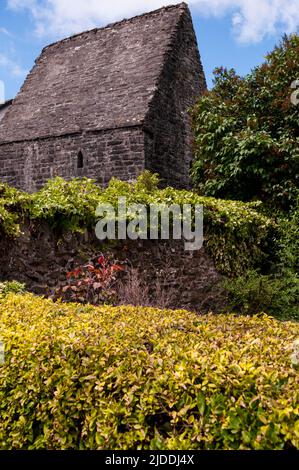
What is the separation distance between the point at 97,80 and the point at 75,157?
322cm

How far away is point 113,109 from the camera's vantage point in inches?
672

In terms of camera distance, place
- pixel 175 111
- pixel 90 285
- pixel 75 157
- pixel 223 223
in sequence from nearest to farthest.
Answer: pixel 90 285 → pixel 223 223 → pixel 75 157 → pixel 175 111

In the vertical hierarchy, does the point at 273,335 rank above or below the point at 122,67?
below

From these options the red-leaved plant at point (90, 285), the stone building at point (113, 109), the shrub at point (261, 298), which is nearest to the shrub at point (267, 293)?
the shrub at point (261, 298)

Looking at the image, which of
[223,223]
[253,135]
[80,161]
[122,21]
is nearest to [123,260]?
[223,223]

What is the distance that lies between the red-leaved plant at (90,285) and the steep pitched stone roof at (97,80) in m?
8.19

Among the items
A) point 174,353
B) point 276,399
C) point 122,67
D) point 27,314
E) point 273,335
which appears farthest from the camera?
point 122,67

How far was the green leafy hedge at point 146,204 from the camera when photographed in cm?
863

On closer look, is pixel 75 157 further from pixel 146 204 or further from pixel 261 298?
pixel 261 298

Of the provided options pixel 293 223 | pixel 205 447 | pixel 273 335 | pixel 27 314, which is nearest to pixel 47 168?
pixel 293 223

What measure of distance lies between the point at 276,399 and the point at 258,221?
34.7 feet

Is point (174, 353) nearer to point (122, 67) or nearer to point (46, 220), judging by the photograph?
point (46, 220)

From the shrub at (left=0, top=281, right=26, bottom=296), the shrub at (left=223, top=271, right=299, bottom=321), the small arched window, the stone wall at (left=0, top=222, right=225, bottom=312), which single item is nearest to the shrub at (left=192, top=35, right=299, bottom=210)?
the shrub at (left=223, top=271, right=299, bottom=321)

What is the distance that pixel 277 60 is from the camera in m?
15.3
